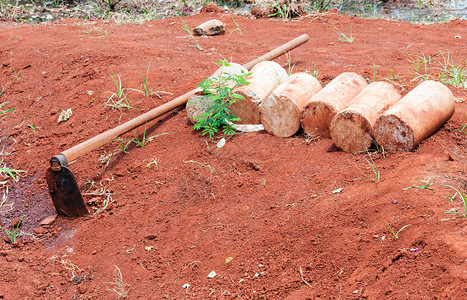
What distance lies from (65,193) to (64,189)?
0.12 ft

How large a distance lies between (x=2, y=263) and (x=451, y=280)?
272cm

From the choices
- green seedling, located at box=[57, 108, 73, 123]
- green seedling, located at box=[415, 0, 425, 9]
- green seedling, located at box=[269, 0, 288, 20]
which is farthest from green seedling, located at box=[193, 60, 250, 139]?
green seedling, located at box=[415, 0, 425, 9]

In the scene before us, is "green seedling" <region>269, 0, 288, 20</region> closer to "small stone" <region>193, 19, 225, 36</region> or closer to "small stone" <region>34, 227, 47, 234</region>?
"small stone" <region>193, 19, 225, 36</region>

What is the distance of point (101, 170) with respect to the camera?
4074 mm

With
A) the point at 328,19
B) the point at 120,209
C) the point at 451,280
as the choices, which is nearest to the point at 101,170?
the point at 120,209

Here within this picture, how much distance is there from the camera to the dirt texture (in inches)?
97.0

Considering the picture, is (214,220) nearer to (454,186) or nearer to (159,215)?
(159,215)

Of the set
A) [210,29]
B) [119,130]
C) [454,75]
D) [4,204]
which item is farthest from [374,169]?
[210,29]

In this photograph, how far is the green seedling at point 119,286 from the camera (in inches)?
115

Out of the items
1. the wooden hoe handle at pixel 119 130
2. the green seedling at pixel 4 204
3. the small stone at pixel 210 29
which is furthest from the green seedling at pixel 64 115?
the small stone at pixel 210 29

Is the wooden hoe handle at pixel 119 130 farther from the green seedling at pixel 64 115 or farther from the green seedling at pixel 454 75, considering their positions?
the green seedling at pixel 454 75

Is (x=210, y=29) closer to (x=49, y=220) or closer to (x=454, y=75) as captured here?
(x=454, y=75)

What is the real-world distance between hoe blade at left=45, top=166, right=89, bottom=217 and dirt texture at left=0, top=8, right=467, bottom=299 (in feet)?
0.25

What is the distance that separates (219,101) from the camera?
3.89 m
